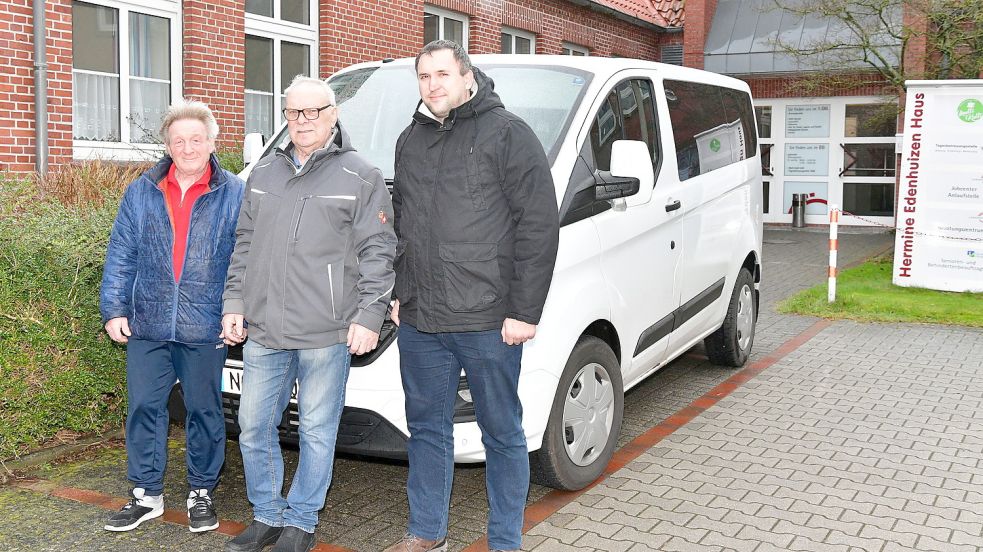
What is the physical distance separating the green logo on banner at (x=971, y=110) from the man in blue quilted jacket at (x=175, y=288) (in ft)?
32.7

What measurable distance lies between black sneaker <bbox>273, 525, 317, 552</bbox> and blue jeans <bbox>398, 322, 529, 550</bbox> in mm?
436

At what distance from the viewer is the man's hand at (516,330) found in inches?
152

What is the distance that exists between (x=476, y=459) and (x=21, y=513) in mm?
2097

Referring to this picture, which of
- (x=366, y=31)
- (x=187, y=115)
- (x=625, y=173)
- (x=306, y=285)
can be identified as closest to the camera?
(x=306, y=285)

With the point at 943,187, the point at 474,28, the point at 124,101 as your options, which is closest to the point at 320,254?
the point at 124,101

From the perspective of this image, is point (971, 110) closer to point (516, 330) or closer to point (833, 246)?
point (833, 246)

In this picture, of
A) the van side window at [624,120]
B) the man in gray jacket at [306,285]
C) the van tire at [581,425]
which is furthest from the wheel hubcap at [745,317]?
the man in gray jacket at [306,285]

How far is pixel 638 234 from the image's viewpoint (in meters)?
5.50

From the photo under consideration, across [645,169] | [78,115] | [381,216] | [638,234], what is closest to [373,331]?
[381,216]

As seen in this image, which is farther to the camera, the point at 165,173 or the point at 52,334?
the point at 52,334

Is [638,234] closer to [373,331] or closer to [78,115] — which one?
[373,331]

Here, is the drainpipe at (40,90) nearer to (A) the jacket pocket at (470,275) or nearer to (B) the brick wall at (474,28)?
(B) the brick wall at (474,28)

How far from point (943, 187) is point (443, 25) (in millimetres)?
7531

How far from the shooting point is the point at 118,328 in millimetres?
4340
